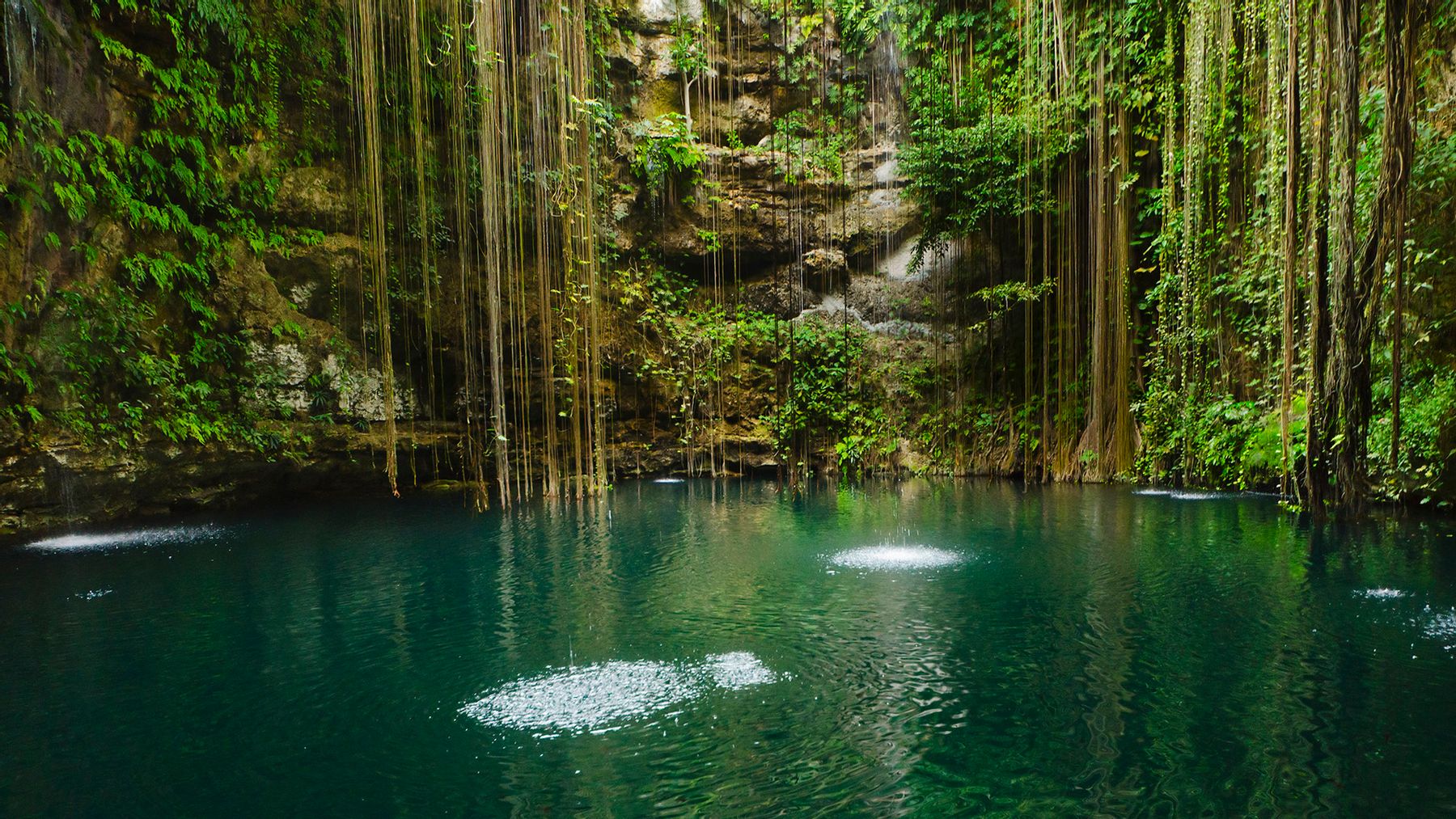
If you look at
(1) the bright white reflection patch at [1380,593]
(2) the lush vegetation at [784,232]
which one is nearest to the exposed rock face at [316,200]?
(2) the lush vegetation at [784,232]

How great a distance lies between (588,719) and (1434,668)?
2929mm

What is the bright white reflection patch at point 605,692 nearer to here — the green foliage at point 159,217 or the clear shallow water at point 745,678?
the clear shallow water at point 745,678

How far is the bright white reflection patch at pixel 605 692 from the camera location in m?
2.45

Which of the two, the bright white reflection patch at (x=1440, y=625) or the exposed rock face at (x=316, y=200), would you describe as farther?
the exposed rock face at (x=316, y=200)

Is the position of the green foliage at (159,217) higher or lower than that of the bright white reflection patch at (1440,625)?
higher

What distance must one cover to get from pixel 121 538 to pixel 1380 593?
26.1 feet

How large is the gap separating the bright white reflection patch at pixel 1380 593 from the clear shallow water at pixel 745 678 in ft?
0.15

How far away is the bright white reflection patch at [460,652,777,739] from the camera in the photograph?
96.6 inches

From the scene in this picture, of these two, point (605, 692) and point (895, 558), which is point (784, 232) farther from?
point (605, 692)

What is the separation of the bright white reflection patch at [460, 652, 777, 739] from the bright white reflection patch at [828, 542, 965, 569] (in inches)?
71.2

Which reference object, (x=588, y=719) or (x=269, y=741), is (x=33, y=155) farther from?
(x=588, y=719)

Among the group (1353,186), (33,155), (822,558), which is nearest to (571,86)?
(33,155)

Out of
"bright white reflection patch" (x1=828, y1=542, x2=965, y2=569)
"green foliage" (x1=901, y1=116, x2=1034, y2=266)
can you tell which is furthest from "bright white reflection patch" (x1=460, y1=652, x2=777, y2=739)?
"green foliage" (x1=901, y1=116, x2=1034, y2=266)

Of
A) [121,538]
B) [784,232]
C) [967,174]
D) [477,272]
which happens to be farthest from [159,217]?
[967,174]
